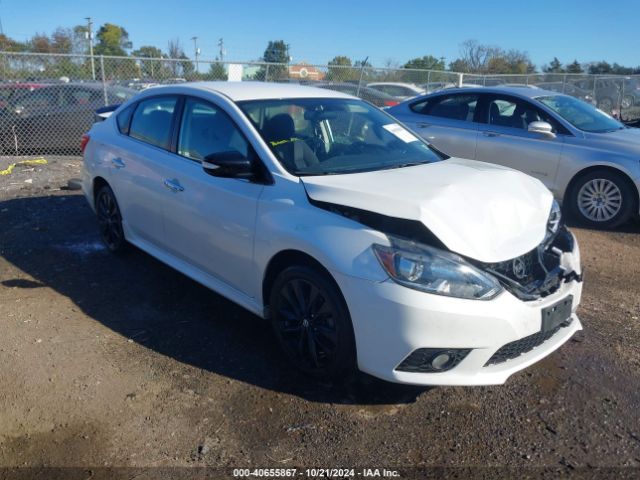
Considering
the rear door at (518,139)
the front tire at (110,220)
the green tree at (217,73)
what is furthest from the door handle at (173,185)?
the green tree at (217,73)

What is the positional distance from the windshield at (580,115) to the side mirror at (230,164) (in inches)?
203

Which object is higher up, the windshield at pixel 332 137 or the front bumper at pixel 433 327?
the windshield at pixel 332 137

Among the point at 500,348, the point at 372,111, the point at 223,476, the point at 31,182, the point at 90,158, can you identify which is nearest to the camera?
the point at 223,476

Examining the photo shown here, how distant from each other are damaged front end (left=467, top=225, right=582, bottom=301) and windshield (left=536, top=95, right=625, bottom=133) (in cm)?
429

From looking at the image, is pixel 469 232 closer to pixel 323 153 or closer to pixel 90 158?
pixel 323 153

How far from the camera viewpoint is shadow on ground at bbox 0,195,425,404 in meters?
3.55

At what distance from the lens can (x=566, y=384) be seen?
3555 mm

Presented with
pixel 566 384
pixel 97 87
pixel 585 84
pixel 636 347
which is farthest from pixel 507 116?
pixel 585 84

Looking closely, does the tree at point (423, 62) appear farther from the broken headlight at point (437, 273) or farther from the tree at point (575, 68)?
the broken headlight at point (437, 273)

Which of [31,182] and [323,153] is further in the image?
[31,182]

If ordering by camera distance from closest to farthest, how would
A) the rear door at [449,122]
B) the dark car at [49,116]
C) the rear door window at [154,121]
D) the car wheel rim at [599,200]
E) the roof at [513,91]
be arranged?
the rear door window at [154,121] → the car wheel rim at [599,200] → the roof at [513,91] → the rear door at [449,122] → the dark car at [49,116]

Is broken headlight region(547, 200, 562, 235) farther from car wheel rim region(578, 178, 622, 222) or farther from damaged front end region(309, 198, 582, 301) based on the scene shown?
car wheel rim region(578, 178, 622, 222)

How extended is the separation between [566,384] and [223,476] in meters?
2.10

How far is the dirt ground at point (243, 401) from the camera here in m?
2.91
